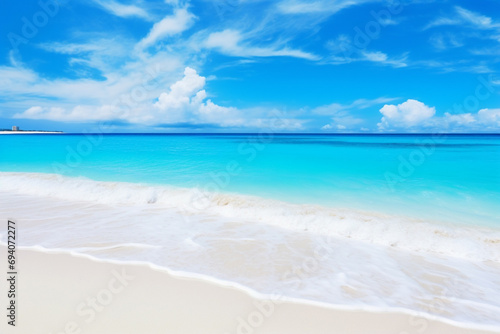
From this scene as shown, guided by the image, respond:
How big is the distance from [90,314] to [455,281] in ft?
16.6

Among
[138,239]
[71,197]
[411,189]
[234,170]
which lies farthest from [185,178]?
[411,189]

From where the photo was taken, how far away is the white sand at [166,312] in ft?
9.70

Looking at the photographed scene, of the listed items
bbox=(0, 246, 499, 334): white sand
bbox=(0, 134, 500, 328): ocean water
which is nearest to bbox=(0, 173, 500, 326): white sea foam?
bbox=(0, 134, 500, 328): ocean water

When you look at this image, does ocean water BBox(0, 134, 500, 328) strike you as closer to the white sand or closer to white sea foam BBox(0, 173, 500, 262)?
white sea foam BBox(0, 173, 500, 262)

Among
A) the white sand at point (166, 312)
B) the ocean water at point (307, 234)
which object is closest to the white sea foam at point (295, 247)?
the ocean water at point (307, 234)

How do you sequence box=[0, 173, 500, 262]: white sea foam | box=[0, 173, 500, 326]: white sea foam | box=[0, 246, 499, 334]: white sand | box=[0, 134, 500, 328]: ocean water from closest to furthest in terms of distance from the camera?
box=[0, 246, 499, 334]: white sand
box=[0, 173, 500, 326]: white sea foam
box=[0, 134, 500, 328]: ocean water
box=[0, 173, 500, 262]: white sea foam

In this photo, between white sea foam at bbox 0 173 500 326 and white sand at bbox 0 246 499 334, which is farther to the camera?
white sea foam at bbox 0 173 500 326

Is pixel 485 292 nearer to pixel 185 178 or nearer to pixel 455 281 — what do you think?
pixel 455 281

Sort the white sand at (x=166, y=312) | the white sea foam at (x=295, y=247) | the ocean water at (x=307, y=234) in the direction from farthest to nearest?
1. the ocean water at (x=307, y=234)
2. the white sea foam at (x=295, y=247)
3. the white sand at (x=166, y=312)

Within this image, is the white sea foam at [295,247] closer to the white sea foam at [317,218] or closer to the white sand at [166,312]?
the white sea foam at [317,218]

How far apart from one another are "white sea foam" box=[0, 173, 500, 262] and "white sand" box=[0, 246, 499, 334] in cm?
294

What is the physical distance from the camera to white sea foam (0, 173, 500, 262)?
5.71 meters

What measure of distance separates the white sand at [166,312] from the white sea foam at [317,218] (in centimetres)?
294

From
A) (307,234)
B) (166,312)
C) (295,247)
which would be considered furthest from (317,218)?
(166,312)
